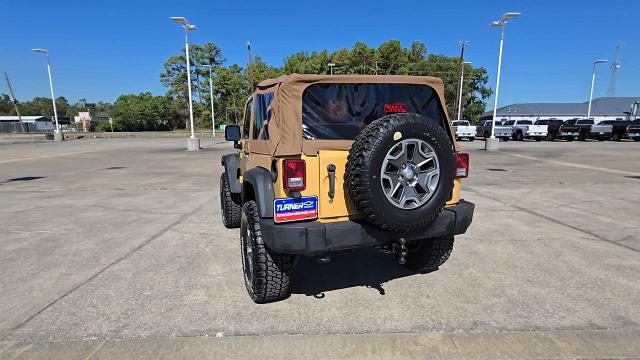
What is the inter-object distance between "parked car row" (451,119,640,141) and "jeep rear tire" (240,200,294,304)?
1225 inches

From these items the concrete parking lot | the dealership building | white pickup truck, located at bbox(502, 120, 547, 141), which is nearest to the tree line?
the dealership building

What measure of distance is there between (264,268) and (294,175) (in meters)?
0.87

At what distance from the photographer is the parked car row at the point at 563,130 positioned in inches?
1180

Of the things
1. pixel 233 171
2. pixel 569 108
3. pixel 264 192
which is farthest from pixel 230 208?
pixel 569 108

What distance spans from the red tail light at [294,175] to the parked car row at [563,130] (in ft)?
103

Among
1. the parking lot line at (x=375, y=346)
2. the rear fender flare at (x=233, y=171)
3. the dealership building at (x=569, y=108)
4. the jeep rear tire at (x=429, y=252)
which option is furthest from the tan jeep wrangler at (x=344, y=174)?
the dealership building at (x=569, y=108)

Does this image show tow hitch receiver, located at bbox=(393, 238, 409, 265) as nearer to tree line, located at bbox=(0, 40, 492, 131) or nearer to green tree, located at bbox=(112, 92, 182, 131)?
tree line, located at bbox=(0, 40, 492, 131)

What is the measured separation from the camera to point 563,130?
3011 centimetres

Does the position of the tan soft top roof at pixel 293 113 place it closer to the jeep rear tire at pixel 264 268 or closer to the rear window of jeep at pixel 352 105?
the rear window of jeep at pixel 352 105

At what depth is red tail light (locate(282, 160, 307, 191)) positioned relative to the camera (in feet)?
9.14

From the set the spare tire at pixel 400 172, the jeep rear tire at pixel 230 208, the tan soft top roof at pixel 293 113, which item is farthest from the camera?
the jeep rear tire at pixel 230 208

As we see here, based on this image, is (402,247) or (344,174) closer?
(344,174)

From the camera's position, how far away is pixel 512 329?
2855 mm

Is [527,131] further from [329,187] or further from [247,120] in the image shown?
[329,187]
